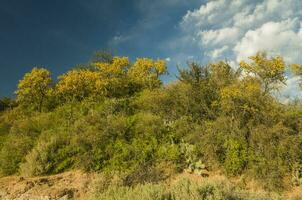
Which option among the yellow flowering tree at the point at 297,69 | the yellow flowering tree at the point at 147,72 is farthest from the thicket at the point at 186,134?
the yellow flowering tree at the point at 147,72

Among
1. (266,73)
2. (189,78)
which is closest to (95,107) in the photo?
(189,78)

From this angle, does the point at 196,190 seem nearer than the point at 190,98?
Yes

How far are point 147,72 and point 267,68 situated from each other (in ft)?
44.8

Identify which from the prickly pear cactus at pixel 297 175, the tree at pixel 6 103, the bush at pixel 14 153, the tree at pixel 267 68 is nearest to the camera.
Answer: the prickly pear cactus at pixel 297 175

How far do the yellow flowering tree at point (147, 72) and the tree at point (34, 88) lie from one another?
21.4ft

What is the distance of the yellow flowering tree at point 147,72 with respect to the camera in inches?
1032

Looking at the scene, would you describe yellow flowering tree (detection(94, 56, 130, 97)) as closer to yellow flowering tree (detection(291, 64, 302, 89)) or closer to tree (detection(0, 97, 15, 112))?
tree (detection(0, 97, 15, 112))

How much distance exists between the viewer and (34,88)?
80.5 feet

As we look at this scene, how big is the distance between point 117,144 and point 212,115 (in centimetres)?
397

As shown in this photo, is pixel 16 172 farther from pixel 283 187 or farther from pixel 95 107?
pixel 283 187

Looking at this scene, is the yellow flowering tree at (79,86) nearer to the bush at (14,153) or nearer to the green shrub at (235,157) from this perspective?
the bush at (14,153)

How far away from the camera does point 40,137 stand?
1377 cm

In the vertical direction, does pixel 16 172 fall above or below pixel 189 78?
below

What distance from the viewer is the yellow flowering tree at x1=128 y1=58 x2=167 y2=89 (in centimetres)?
2620
